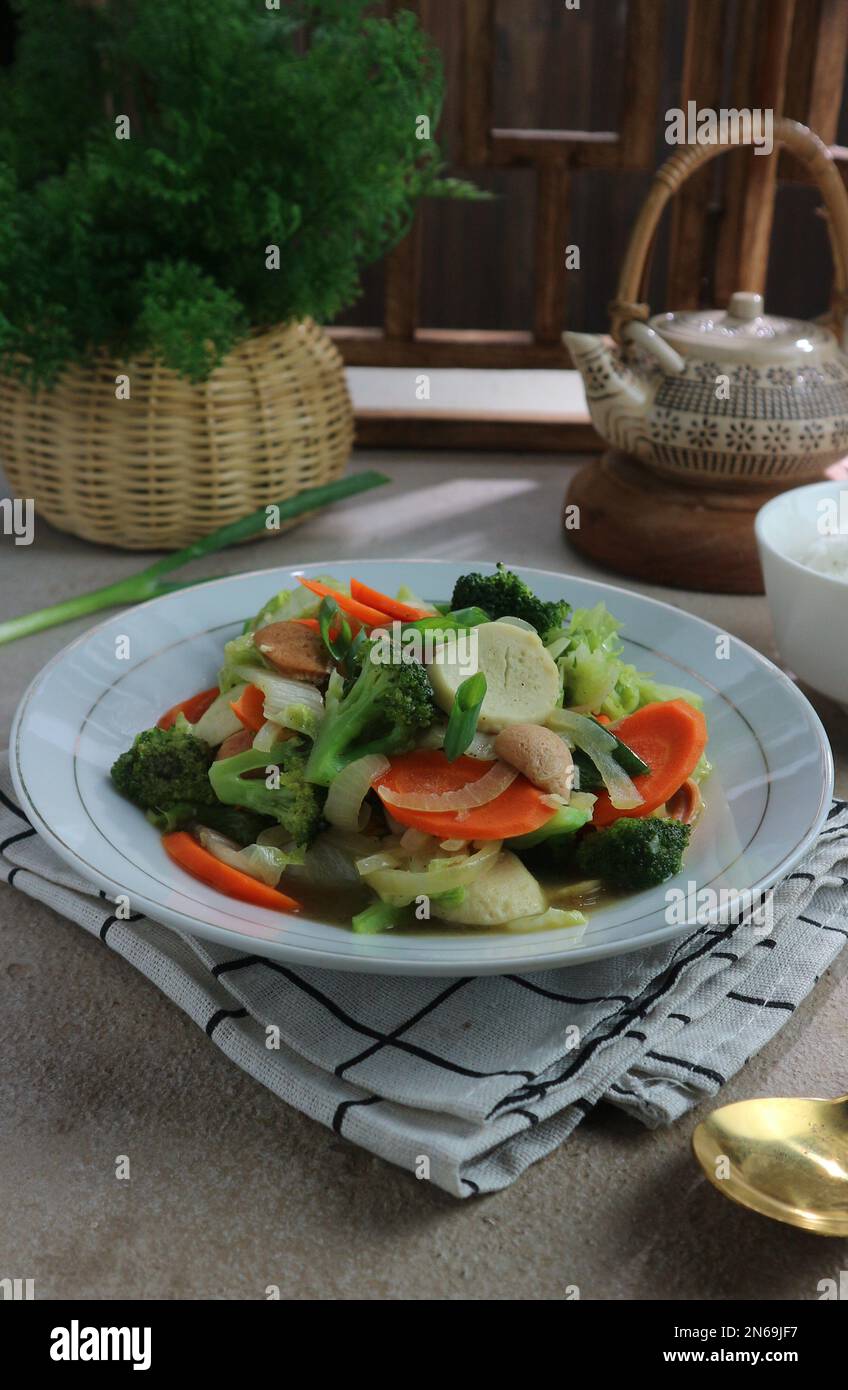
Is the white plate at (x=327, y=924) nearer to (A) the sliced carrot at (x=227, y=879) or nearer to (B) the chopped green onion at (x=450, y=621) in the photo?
(A) the sliced carrot at (x=227, y=879)

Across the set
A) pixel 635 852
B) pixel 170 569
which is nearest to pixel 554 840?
pixel 635 852

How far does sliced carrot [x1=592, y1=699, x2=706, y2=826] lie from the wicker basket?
105 cm

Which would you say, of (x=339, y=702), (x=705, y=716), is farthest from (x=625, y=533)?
(x=339, y=702)

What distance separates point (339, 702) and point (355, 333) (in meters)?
1.67

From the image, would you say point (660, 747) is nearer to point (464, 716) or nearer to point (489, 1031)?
point (464, 716)

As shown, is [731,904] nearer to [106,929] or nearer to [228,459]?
[106,929]

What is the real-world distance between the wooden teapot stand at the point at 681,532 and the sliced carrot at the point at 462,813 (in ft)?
3.32

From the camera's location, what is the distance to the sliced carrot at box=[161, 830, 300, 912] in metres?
1.12

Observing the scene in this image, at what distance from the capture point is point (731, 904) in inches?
40.7

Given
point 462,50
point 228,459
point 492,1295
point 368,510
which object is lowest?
point 492,1295

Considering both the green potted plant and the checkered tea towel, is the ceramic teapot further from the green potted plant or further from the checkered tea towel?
the checkered tea towel

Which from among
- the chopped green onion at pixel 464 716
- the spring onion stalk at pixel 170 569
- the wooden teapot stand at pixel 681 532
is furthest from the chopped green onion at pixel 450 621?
the wooden teapot stand at pixel 681 532

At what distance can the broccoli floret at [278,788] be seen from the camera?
3.87ft

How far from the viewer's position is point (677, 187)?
208cm
